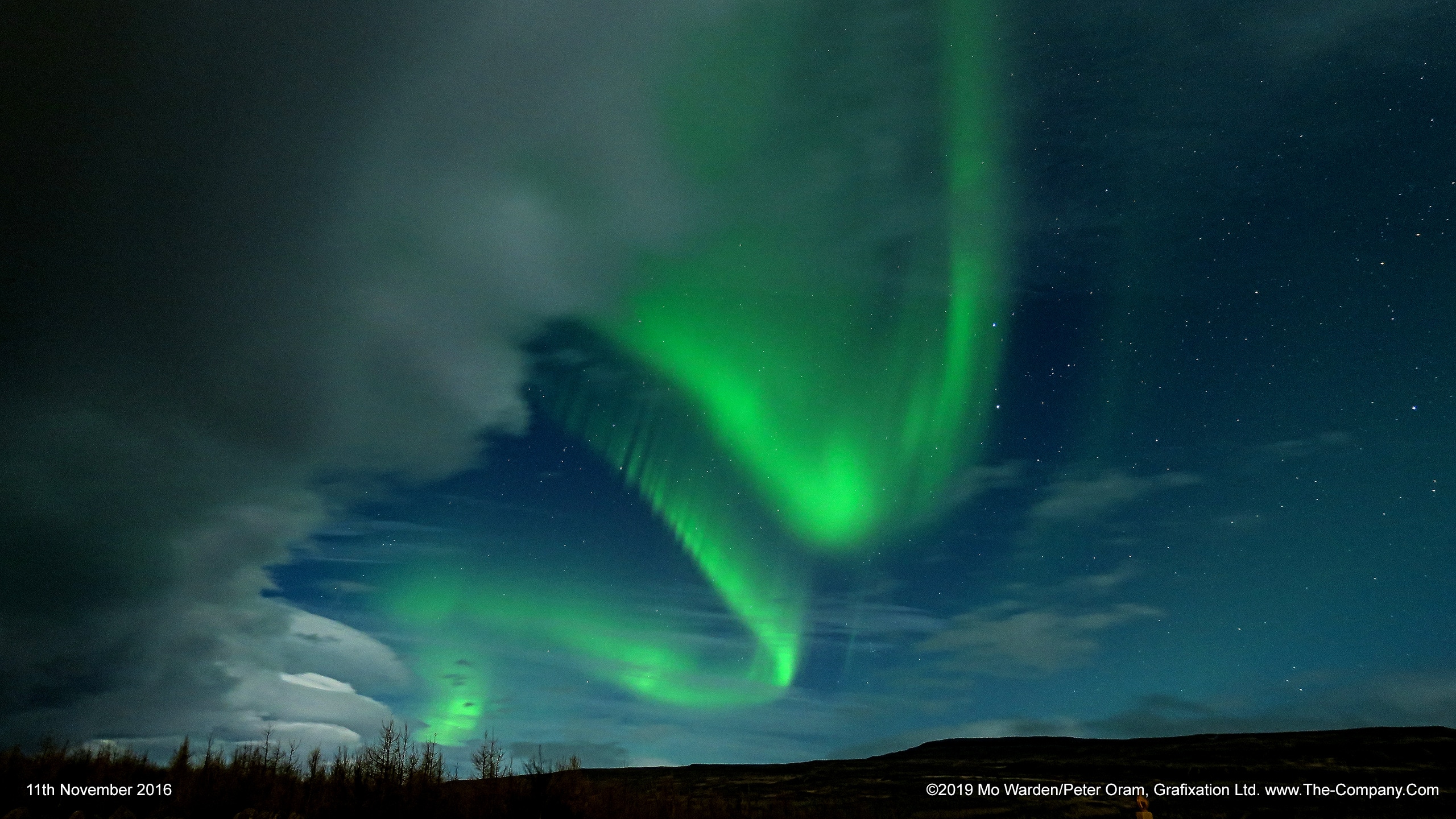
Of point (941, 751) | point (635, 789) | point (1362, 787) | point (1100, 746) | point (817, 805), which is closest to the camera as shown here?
point (1362, 787)

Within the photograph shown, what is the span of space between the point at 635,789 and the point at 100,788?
115 ft

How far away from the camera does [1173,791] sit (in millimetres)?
46688

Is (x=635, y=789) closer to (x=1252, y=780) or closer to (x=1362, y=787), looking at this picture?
(x=1252, y=780)

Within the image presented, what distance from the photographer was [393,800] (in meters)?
Result: 30.0

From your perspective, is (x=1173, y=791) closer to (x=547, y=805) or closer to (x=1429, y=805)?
(x=1429, y=805)

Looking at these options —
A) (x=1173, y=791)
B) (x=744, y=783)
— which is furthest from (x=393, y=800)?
(x=1173, y=791)

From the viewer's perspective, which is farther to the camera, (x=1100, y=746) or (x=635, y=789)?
(x=1100, y=746)

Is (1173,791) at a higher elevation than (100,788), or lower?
lower

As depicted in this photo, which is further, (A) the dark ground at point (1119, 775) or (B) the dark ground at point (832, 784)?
(A) the dark ground at point (1119, 775)

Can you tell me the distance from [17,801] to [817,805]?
38673mm

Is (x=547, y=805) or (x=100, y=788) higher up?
(x=100, y=788)

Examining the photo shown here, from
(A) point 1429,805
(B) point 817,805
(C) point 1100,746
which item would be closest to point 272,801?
(B) point 817,805

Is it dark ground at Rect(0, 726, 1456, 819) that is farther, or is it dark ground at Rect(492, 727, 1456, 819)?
dark ground at Rect(492, 727, 1456, 819)

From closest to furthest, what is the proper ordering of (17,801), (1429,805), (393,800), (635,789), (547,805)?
(17,801) → (393,800) → (547,805) → (1429,805) → (635,789)
